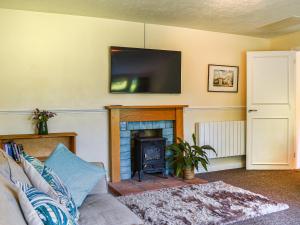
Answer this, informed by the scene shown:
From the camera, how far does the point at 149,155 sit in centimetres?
399

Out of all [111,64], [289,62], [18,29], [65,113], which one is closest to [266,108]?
[289,62]

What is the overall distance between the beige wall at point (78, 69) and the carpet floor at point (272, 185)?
0.97 meters

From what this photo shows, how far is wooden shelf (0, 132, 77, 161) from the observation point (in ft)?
11.0

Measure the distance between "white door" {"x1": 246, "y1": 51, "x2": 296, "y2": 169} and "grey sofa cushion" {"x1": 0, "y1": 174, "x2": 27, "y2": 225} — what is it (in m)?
4.23

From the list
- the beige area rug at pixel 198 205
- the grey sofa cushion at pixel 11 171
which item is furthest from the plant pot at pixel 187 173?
the grey sofa cushion at pixel 11 171

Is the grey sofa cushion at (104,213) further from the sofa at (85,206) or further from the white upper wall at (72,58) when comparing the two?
the white upper wall at (72,58)

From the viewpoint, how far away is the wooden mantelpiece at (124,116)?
12.6 feet

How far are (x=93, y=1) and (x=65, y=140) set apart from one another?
1.75 m

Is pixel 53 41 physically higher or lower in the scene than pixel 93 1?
lower

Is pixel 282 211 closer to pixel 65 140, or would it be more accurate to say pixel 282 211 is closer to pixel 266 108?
pixel 266 108

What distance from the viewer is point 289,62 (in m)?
4.59

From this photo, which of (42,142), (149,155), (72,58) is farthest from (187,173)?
(72,58)

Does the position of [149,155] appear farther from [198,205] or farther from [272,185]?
[272,185]

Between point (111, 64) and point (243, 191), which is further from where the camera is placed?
point (111, 64)
